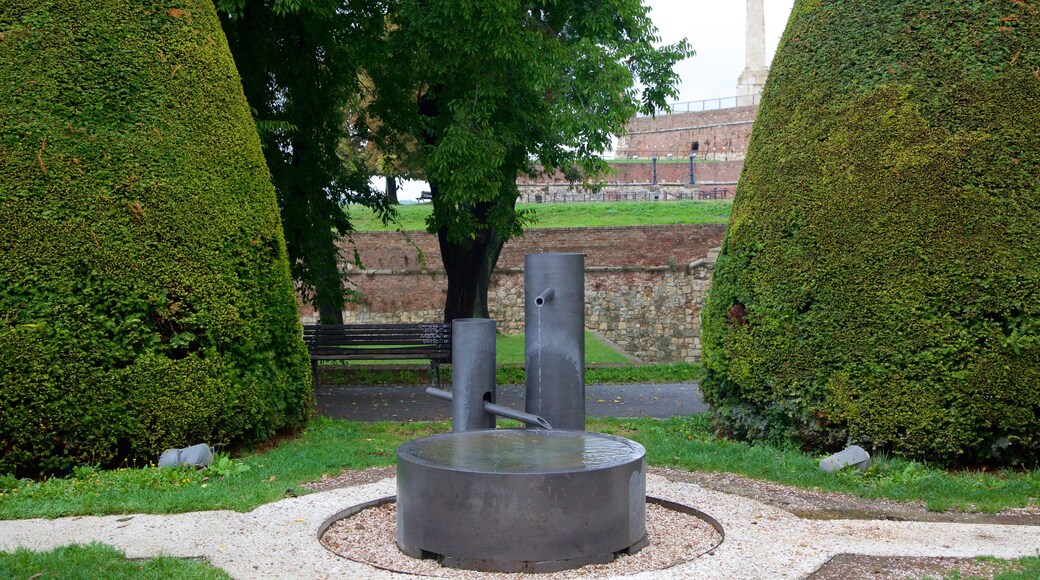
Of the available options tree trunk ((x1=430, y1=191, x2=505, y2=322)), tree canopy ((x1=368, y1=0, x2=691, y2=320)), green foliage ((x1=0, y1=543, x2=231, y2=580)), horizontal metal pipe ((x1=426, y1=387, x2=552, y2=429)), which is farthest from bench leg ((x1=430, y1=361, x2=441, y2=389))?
green foliage ((x1=0, y1=543, x2=231, y2=580))

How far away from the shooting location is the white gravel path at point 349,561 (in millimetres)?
5176

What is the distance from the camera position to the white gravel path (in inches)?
204

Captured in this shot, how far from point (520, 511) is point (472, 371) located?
1.90m

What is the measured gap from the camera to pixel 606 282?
86.8 feet

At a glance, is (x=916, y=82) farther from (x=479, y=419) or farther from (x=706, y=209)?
(x=706, y=209)

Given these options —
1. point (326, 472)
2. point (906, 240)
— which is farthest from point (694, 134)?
point (326, 472)

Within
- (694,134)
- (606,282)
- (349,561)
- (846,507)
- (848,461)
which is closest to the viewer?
(349,561)

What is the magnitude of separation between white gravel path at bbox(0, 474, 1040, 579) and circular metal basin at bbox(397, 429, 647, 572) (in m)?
0.37

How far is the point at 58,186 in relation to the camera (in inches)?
302

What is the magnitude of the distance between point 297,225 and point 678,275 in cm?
1512

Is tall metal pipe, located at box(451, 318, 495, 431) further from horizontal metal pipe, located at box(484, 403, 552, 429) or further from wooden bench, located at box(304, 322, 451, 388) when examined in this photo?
wooden bench, located at box(304, 322, 451, 388)

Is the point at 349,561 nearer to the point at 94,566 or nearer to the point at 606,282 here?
the point at 94,566

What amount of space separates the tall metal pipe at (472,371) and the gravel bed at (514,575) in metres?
0.85

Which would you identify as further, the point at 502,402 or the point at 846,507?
the point at 502,402
